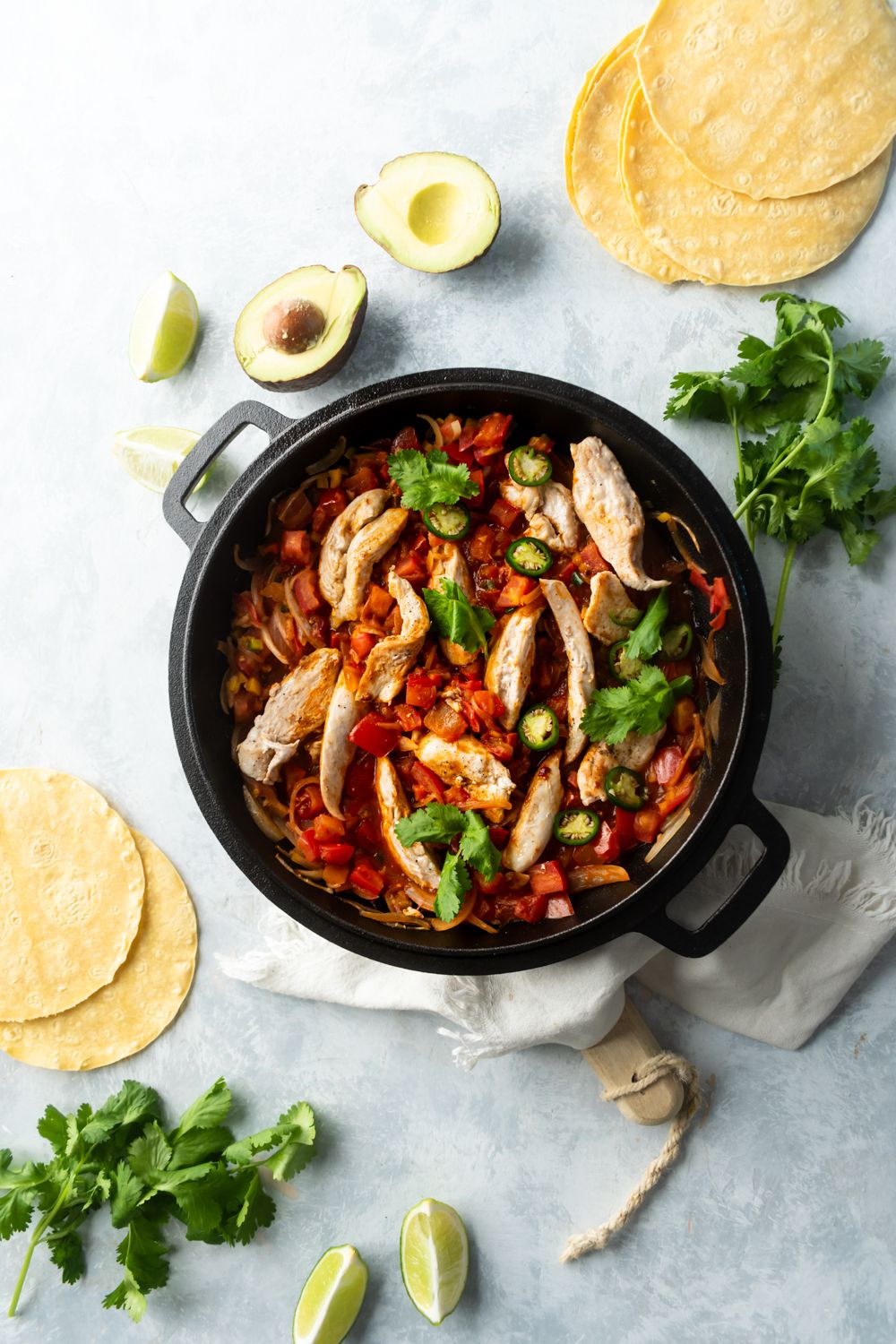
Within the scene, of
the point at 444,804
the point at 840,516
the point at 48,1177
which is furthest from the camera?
the point at 48,1177

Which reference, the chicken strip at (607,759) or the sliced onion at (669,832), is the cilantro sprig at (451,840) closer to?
the chicken strip at (607,759)

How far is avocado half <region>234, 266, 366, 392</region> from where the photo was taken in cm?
377

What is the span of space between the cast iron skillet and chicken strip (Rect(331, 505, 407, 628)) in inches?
11.9

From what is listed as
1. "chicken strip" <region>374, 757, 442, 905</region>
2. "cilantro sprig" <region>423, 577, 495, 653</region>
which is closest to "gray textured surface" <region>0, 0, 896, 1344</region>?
"chicken strip" <region>374, 757, 442, 905</region>

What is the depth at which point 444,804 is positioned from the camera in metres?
3.50

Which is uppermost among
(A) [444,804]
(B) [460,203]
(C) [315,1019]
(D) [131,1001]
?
(B) [460,203]

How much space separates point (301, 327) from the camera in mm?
3789

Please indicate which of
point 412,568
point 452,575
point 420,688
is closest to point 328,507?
point 412,568

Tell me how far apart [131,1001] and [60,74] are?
3821 millimetres

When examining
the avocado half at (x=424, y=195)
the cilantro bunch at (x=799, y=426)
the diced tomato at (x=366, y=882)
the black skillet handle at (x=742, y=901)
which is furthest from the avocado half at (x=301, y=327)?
the black skillet handle at (x=742, y=901)

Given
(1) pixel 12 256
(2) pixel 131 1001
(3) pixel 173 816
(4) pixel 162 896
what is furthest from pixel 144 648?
(1) pixel 12 256

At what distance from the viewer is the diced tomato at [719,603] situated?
10.9 ft

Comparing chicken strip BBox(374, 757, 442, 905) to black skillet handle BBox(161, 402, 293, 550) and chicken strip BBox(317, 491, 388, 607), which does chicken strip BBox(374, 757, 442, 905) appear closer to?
chicken strip BBox(317, 491, 388, 607)

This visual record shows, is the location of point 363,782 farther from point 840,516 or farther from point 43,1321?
point 43,1321
